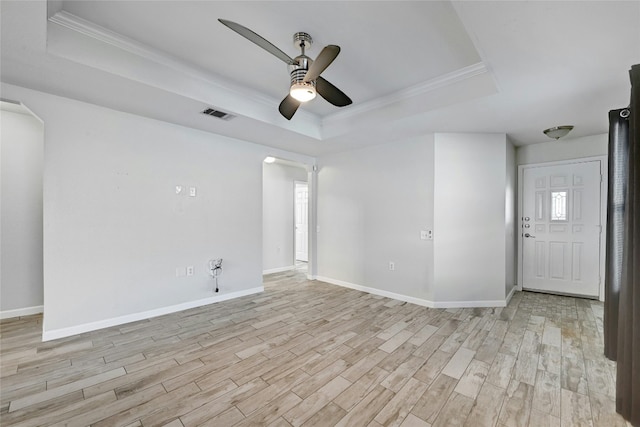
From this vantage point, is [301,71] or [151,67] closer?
[301,71]

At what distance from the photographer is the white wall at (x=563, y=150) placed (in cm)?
398

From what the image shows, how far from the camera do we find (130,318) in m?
3.21

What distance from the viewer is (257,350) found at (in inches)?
102

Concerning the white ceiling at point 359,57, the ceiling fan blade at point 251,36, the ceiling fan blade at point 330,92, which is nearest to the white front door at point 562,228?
the white ceiling at point 359,57

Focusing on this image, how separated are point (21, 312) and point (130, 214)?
6.53ft

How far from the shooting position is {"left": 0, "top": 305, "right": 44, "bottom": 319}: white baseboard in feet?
11.0

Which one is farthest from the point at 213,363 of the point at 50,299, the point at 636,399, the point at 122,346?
the point at 636,399

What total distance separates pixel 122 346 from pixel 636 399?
3974mm

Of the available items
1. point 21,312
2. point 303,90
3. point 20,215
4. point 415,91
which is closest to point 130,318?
point 21,312

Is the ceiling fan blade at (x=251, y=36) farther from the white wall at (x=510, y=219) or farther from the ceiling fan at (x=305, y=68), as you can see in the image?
the white wall at (x=510, y=219)

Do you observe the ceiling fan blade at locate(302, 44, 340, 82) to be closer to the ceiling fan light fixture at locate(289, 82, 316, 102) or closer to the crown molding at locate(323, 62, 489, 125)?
the ceiling fan light fixture at locate(289, 82, 316, 102)

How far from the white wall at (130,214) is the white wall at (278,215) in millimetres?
1747

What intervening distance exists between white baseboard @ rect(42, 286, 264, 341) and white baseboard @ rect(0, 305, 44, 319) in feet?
3.92

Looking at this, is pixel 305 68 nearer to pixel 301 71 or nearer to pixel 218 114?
pixel 301 71
